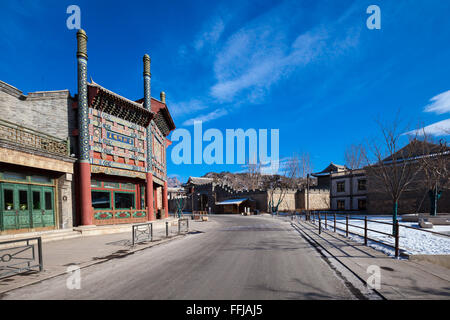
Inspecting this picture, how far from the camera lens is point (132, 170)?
18266 millimetres

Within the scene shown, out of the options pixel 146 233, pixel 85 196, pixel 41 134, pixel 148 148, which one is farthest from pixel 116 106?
pixel 146 233

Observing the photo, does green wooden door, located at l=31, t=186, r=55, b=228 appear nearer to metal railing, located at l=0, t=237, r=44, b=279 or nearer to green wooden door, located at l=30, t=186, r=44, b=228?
green wooden door, located at l=30, t=186, r=44, b=228

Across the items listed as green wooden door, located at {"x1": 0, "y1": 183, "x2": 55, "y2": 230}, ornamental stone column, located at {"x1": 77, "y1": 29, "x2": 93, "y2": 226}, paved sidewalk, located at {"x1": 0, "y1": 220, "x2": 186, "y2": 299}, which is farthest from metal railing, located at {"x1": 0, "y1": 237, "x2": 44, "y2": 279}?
ornamental stone column, located at {"x1": 77, "y1": 29, "x2": 93, "y2": 226}

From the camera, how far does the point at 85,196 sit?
49.7ft

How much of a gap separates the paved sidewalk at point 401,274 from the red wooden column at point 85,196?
14444 millimetres

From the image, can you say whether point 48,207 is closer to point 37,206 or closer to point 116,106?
point 37,206

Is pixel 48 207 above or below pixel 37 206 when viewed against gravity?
below

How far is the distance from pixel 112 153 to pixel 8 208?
6.65 m

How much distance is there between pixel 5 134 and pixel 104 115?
597 centimetres

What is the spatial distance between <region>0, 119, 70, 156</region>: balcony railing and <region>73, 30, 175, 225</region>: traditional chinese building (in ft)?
3.49

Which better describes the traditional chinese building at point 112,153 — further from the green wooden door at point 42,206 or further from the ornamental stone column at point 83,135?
the green wooden door at point 42,206
